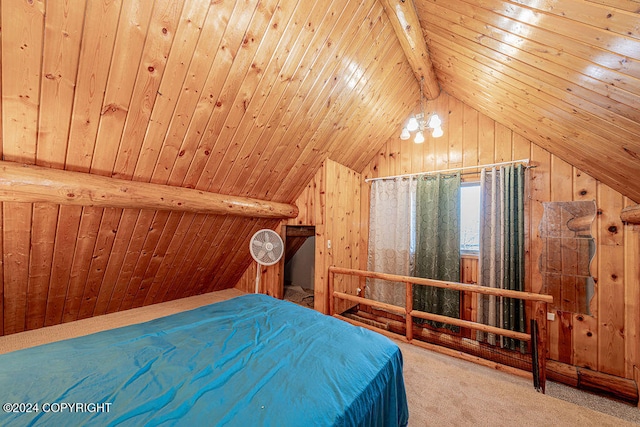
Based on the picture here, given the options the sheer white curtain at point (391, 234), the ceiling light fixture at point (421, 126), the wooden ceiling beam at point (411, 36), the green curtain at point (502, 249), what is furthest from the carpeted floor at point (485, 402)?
the wooden ceiling beam at point (411, 36)

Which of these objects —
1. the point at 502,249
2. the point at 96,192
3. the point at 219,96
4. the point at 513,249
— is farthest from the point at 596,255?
the point at 96,192

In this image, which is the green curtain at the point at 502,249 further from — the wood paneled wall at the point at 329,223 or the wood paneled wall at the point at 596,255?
the wood paneled wall at the point at 329,223

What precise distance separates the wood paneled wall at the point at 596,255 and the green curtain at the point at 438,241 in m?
0.37

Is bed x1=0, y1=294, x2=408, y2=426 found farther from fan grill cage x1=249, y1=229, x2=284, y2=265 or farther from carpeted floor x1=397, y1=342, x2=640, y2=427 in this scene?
fan grill cage x1=249, y1=229, x2=284, y2=265

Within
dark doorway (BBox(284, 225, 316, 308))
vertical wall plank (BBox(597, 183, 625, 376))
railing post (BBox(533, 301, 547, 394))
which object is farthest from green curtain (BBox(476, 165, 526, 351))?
dark doorway (BBox(284, 225, 316, 308))

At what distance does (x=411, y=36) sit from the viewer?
205 cm

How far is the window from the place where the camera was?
10.0 ft

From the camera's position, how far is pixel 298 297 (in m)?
4.28

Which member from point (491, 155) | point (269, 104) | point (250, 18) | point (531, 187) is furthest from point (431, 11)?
point (531, 187)

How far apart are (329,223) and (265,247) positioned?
2.98 feet

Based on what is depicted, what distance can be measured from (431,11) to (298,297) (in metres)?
4.09

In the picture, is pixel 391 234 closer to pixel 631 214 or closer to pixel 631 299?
pixel 631 214

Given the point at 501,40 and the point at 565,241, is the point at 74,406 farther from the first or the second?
the point at 565,241

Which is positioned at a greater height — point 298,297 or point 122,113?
point 122,113
